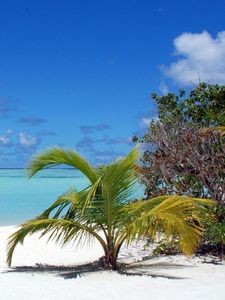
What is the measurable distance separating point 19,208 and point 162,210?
101ft

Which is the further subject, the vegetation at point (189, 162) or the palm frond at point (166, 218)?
the vegetation at point (189, 162)

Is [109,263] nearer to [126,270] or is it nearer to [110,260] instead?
[110,260]

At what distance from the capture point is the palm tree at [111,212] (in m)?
8.35

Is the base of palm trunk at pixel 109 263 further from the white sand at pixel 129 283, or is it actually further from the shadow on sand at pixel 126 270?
the white sand at pixel 129 283

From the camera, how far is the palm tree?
27.4ft

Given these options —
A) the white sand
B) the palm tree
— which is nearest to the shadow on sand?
the white sand

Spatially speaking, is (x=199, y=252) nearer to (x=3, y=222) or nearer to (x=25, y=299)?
(x=25, y=299)

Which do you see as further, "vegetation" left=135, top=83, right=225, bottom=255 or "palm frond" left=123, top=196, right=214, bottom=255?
"vegetation" left=135, top=83, right=225, bottom=255

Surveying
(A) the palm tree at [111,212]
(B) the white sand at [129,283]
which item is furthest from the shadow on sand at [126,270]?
(A) the palm tree at [111,212]

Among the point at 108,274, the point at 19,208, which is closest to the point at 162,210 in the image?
the point at 108,274

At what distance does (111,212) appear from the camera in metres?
8.61

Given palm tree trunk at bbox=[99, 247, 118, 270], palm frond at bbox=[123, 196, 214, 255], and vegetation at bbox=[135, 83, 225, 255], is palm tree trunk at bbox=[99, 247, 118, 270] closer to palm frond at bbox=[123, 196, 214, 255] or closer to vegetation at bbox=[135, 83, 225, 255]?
palm frond at bbox=[123, 196, 214, 255]

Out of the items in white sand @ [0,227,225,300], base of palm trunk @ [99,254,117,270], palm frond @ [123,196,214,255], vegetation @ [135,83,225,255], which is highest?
vegetation @ [135,83,225,255]

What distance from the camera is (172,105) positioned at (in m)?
13.7
